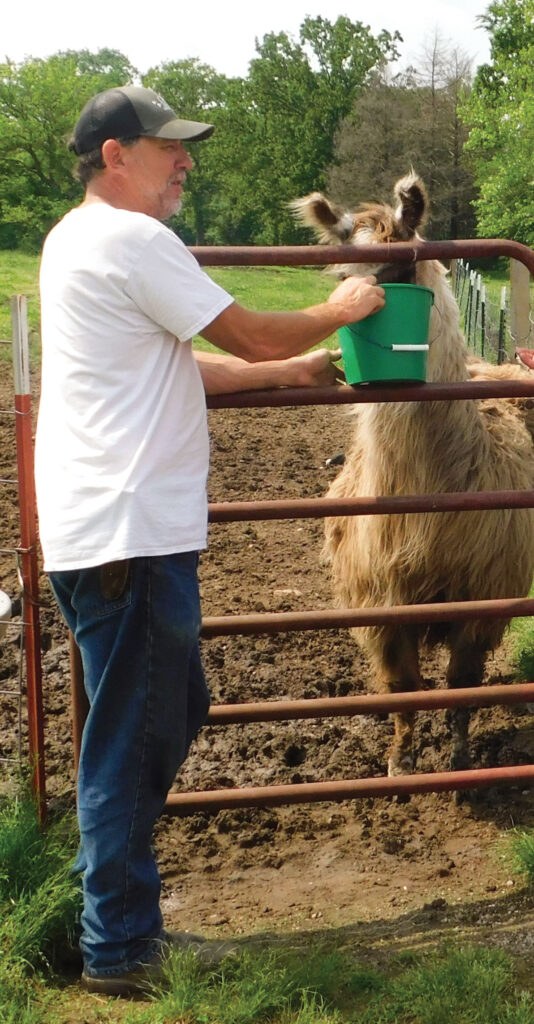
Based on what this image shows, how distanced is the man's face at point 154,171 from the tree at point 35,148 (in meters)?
36.3

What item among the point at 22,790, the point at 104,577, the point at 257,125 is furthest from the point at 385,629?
the point at 257,125

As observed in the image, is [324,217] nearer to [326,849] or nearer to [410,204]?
[410,204]

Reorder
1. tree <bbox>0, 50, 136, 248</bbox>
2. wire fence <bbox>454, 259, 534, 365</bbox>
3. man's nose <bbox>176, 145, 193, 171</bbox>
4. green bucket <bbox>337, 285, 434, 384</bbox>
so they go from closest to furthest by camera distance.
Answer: man's nose <bbox>176, 145, 193, 171</bbox> → green bucket <bbox>337, 285, 434, 384</bbox> → wire fence <bbox>454, 259, 534, 365</bbox> → tree <bbox>0, 50, 136, 248</bbox>

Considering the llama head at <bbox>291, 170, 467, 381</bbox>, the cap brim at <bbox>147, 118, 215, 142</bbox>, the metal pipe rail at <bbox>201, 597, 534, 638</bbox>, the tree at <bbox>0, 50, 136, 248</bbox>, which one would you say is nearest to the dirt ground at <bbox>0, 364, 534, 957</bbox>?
the metal pipe rail at <bbox>201, 597, 534, 638</bbox>

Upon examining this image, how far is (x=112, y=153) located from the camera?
7.79ft

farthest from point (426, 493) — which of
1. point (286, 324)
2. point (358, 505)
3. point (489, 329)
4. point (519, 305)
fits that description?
point (489, 329)

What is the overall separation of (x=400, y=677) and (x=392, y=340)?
1.91 metres

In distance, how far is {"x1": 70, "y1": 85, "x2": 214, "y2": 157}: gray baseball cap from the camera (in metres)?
2.35

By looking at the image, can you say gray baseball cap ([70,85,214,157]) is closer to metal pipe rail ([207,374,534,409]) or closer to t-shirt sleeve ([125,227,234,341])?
t-shirt sleeve ([125,227,234,341])

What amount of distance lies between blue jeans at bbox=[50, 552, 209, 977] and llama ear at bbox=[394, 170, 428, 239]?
1694 mm

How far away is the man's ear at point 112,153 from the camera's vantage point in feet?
7.76

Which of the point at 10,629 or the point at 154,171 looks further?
the point at 10,629

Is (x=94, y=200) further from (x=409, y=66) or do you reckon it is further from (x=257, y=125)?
(x=257, y=125)

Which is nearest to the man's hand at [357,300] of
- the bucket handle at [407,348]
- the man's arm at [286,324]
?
the man's arm at [286,324]
